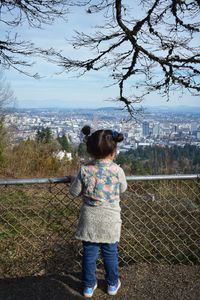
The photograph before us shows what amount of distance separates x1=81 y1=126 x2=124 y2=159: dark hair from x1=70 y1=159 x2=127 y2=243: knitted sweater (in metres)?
0.05

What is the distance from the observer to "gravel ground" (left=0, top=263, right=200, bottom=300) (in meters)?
2.52

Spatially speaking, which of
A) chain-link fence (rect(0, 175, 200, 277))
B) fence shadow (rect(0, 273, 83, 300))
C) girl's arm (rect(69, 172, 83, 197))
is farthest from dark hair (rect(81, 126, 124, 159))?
fence shadow (rect(0, 273, 83, 300))

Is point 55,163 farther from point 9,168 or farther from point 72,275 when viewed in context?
point 72,275

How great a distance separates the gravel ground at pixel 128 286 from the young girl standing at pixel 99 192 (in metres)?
0.25

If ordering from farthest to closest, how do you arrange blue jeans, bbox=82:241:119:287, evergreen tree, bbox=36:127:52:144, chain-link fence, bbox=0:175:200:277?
evergreen tree, bbox=36:127:52:144, chain-link fence, bbox=0:175:200:277, blue jeans, bbox=82:241:119:287

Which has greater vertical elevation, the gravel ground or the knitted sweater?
the knitted sweater

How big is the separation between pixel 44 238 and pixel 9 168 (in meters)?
5.16

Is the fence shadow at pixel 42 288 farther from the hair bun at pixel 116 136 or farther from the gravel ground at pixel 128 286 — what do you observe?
the hair bun at pixel 116 136

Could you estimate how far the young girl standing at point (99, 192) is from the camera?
7.80 ft

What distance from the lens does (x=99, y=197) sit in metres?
2.39

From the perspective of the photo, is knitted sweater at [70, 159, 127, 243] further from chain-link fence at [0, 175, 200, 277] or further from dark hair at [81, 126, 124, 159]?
chain-link fence at [0, 175, 200, 277]

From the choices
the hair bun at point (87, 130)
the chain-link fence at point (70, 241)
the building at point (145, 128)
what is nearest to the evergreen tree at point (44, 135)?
the building at point (145, 128)

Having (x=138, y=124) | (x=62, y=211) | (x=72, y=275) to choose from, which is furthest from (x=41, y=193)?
(x=72, y=275)

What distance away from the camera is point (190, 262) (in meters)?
3.15
